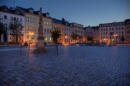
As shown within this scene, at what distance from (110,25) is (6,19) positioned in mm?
67568

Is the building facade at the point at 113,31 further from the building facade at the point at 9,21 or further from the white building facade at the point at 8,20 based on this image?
the white building facade at the point at 8,20

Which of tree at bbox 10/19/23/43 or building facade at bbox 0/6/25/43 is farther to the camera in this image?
tree at bbox 10/19/23/43

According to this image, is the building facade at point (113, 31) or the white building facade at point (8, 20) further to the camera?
the building facade at point (113, 31)

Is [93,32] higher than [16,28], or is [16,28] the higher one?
[93,32]

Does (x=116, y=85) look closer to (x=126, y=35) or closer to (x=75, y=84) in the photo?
(x=75, y=84)

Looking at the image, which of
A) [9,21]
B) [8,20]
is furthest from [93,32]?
[8,20]

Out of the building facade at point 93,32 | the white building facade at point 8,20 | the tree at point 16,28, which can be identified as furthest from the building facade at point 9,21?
the building facade at point 93,32

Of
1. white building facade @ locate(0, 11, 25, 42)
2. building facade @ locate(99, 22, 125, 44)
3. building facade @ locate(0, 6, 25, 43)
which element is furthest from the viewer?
building facade @ locate(99, 22, 125, 44)

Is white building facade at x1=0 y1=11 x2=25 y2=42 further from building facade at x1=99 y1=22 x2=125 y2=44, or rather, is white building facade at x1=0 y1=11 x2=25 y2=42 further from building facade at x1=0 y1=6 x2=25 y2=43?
building facade at x1=99 y1=22 x2=125 y2=44

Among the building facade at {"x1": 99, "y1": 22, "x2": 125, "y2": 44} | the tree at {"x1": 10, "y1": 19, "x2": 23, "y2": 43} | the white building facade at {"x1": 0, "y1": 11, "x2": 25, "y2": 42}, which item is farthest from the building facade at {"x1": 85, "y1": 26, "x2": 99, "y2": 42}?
the tree at {"x1": 10, "y1": 19, "x2": 23, "y2": 43}

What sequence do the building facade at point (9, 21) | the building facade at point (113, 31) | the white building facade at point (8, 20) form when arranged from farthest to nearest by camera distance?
the building facade at point (113, 31) → the white building facade at point (8, 20) → the building facade at point (9, 21)

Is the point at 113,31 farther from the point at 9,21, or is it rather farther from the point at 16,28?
the point at 9,21

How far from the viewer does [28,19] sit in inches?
1761

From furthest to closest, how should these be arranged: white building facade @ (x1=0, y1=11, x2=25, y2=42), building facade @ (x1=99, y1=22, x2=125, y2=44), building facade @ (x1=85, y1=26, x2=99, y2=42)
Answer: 1. building facade @ (x1=85, y1=26, x2=99, y2=42)
2. building facade @ (x1=99, y1=22, x2=125, y2=44)
3. white building facade @ (x1=0, y1=11, x2=25, y2=42)
